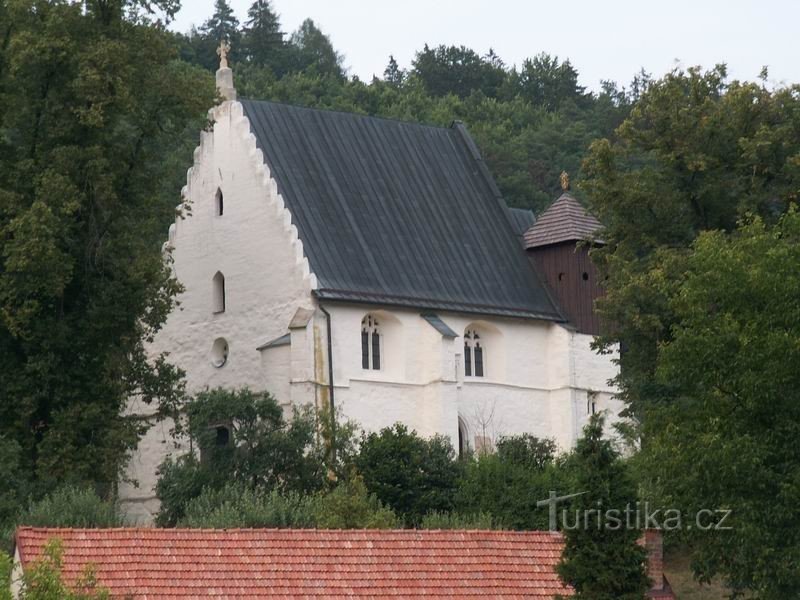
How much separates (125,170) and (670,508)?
1743 cm

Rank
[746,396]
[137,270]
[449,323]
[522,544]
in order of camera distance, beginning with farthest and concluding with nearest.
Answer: [449,323] < [137,270] < [746,396] < [522,544]

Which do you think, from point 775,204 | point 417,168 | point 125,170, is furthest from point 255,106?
point 775,204

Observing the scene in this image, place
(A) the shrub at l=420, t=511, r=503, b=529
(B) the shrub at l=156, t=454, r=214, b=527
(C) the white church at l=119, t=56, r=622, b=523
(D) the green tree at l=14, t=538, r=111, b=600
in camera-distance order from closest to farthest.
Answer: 1. (D) the green tree at l=14, t=538, r=111, b=600
2. (A) the shrub at l=420, t=511, r=503, b=529
3. (B) the shrub at l=156, t=454, r=214, b=527
4. (C) the white church at l=119, t=56, r=622, b=523

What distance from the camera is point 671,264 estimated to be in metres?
53.6

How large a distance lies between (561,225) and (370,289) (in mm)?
7798

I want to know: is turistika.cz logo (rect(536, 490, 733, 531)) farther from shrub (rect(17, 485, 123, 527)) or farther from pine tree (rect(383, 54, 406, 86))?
pine tree (rect(383, 54, 406, 86))

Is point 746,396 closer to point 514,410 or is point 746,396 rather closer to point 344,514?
point 344,514

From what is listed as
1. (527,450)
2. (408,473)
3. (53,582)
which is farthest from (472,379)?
(53,582)

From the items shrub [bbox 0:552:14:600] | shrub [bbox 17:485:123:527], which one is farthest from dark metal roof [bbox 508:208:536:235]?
shrub [bbox 0:552:14:600]

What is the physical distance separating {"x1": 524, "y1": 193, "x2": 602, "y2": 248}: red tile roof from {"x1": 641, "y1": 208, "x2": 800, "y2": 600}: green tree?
20.9m

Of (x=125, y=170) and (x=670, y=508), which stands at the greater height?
(x=125, y=170)

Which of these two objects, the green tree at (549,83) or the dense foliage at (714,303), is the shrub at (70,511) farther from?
the green tree at (549,83)

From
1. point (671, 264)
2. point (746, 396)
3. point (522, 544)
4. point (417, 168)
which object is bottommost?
point (522, 544)

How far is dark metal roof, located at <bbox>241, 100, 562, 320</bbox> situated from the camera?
208 ft
